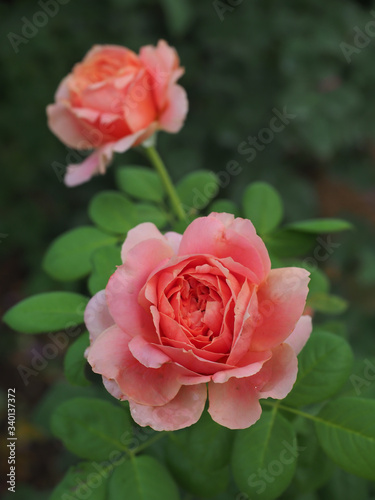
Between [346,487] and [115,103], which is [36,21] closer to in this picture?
[115,103]

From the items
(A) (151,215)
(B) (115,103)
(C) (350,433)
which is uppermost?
(B) (115,103)

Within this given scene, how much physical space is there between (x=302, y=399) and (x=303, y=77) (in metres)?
1.35

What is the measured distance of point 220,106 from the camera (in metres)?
2.09

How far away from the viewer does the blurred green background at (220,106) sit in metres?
1.87

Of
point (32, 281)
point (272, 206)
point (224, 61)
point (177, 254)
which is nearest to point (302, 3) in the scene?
point (224, 61)

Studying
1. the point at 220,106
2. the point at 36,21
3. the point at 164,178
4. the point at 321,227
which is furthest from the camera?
the point at 220,106

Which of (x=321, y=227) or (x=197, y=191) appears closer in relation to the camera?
(x=321, y=227)

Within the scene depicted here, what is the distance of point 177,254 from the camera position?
2.14 feet

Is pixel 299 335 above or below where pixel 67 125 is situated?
below

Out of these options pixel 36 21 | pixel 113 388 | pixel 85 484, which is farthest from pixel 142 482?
pixel 36 21

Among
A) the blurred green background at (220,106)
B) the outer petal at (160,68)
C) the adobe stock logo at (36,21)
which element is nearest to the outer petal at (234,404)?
the outer petal at (160,68)

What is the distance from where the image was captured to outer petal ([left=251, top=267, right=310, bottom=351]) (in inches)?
23.9

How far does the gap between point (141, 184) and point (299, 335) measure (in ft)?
1.81

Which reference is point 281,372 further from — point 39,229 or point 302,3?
point 39,229
